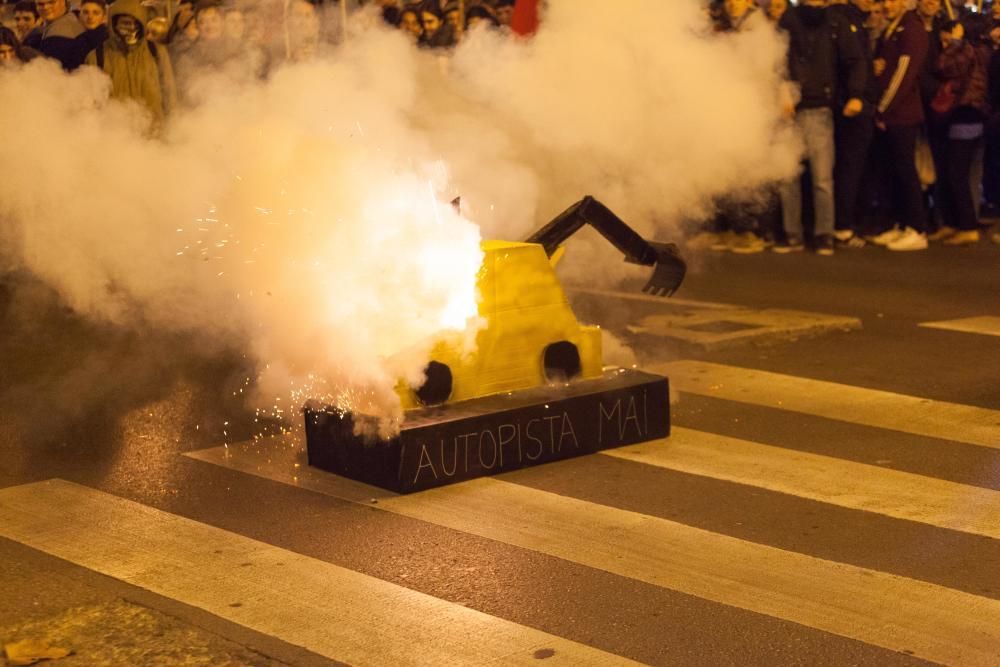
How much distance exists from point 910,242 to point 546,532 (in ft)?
30.4

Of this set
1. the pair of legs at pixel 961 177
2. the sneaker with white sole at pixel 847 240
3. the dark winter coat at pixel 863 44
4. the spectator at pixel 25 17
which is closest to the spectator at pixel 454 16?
the dark winter coat at pixel 863 44

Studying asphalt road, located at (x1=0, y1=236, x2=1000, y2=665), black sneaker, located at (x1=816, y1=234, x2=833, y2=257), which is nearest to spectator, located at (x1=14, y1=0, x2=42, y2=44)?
asphalt road, located at (x1=0, y1=236, x2=1000, y2=665)

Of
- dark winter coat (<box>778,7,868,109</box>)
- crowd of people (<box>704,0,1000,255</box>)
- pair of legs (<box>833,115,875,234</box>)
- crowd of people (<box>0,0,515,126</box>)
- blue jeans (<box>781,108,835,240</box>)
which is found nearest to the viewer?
crowd of people (<box>0,0,515,126</box>)

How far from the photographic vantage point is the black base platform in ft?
20.6

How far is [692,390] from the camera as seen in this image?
8281 mm

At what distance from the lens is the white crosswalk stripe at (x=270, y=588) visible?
179 inches

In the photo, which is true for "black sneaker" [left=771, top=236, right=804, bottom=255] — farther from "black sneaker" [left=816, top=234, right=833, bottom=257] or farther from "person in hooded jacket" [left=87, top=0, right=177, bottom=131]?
"person in hooded jacket" [left=87, top=0, right=177, bottom=131]

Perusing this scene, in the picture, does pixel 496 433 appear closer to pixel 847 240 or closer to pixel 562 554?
pixel 562 554

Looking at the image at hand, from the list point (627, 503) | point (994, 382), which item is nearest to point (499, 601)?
point (627, 503)

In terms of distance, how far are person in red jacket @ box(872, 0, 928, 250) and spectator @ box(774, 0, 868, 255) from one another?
0.59m

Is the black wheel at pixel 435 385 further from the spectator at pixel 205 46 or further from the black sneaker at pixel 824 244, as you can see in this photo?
the black sneaker at pixel 824 244

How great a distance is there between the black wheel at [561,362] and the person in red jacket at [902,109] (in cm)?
773

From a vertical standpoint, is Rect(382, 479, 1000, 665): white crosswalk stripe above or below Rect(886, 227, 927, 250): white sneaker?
below

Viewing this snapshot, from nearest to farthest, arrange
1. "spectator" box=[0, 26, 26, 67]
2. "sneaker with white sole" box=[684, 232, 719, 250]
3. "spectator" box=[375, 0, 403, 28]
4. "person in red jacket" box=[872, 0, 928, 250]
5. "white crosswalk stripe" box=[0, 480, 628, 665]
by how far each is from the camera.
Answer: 1. "white crosswalk stripe" box=[0, 480, 628, 665]
2. "spectator" box=[0, 26, 26, 67]
3. "spectator" box=[375, 0, 403, 28]
4. "person in red jacket" box=[872, 0, 928, 250]
5. "sneaker with white sole" box=[684, 232, 719, 250]
